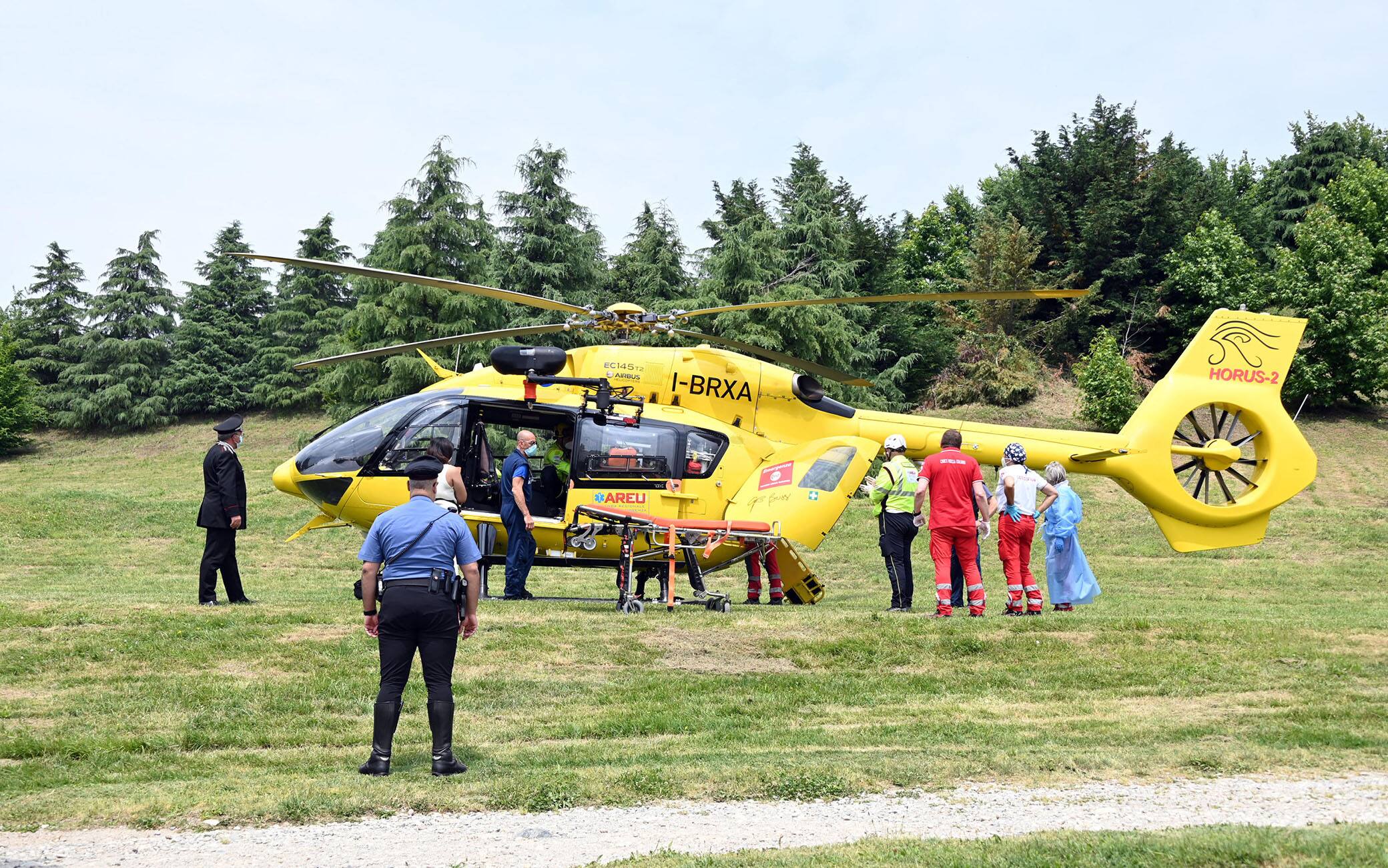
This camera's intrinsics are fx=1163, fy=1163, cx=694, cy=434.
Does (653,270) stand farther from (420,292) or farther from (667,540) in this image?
(667,540)

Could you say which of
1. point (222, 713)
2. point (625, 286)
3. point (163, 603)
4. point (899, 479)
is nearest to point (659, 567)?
point (899, 479)

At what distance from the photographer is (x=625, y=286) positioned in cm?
4481

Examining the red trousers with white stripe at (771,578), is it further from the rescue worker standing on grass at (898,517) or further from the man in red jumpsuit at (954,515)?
the man in red jumpsuit at (954,515)

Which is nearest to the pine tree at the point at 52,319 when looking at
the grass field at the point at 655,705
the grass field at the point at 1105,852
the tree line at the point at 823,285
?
the tree line at the point at 823,285

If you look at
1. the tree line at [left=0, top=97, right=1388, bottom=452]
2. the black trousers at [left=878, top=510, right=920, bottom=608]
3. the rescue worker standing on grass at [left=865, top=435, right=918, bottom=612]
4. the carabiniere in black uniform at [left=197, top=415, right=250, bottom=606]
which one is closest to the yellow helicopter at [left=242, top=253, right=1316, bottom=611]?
the rescue worker standing on grass at [left=865, top=435, right=918, bottom=612]

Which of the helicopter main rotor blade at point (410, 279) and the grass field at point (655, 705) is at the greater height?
the helicopter main rotor blade at point (410, 279)

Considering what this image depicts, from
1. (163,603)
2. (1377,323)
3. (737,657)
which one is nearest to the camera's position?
(737,657)

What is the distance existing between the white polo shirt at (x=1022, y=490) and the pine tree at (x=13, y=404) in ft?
151

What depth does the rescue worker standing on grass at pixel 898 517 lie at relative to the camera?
13367mm

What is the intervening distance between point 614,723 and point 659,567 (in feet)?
19.5

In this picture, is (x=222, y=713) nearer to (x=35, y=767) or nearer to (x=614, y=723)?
(x=35, y=767)

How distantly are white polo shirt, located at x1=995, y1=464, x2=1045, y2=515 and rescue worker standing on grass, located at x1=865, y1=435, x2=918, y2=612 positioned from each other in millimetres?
972

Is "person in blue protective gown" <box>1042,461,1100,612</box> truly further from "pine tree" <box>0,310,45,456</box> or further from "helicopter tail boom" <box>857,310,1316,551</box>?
"pine tree" <box>0,310,45,456</box>

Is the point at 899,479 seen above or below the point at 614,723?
above
